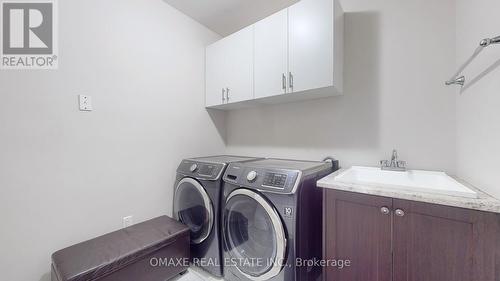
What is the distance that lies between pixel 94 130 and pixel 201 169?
86 cm

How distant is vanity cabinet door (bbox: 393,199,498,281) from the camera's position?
815 mm

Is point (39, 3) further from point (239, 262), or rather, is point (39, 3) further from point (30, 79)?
point (239, 262)

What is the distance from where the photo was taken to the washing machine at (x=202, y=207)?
1.63 meters

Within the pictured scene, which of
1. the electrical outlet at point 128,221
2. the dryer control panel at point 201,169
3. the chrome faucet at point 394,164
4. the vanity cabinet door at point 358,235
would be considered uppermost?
the chrome faucet at point 394,164

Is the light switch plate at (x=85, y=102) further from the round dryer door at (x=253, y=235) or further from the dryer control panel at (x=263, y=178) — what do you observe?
the round dryer door at (x=253, y=235)

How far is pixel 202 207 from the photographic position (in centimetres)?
172

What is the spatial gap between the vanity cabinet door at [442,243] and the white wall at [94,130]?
1.87 metres

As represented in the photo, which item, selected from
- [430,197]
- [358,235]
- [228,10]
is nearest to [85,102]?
[228,10]

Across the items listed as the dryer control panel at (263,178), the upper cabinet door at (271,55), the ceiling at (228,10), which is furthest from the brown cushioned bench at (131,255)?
the ceiling at (228,10)

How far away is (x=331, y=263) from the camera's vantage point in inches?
46.4

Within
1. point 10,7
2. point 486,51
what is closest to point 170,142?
point 10,7

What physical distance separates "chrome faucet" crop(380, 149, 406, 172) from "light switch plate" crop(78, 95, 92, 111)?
7.40 feet

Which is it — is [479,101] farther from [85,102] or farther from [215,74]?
[85,102]

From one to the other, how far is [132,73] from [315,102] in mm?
1700
